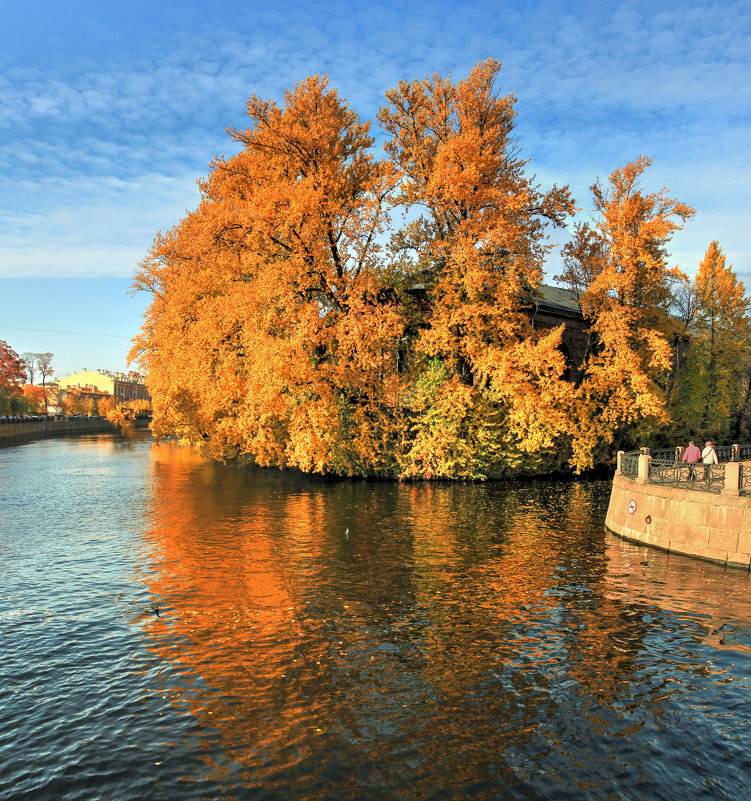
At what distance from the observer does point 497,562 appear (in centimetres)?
1766

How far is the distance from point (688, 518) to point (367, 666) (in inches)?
487

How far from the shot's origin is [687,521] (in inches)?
716

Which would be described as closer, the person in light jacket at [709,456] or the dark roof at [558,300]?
the person in light jacket at [709,456]

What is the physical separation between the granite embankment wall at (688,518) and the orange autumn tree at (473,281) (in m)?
10.6

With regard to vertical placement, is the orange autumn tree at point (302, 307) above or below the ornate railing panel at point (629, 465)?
above

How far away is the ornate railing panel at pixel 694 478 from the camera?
18.5m

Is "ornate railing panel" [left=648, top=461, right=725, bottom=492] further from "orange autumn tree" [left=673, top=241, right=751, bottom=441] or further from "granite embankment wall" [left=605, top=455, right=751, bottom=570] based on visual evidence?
"orange autumn tree" [left=673, top=241, right=751, bottom=441]

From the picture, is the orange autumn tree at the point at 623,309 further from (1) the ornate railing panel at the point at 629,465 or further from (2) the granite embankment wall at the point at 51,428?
(2) the granite embankment wall at the point at 51,428

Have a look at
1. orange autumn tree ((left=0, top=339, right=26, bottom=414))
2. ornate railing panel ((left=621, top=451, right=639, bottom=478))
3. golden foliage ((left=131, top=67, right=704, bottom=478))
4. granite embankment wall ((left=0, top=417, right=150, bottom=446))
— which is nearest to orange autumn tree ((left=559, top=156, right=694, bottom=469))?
golden foliage ((left=131, top=67, right=704, bottom=478))

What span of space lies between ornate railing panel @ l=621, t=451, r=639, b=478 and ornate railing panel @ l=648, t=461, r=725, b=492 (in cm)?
122

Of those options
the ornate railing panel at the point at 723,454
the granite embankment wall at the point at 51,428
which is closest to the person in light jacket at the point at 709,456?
the ornate railing panel at the point at 723,454

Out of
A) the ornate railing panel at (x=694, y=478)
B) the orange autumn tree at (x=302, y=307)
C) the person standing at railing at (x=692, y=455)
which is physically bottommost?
the ornate railing panel at (x=694, y=478)

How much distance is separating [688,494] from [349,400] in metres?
19.7

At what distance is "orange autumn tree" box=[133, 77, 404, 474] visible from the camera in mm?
30188
